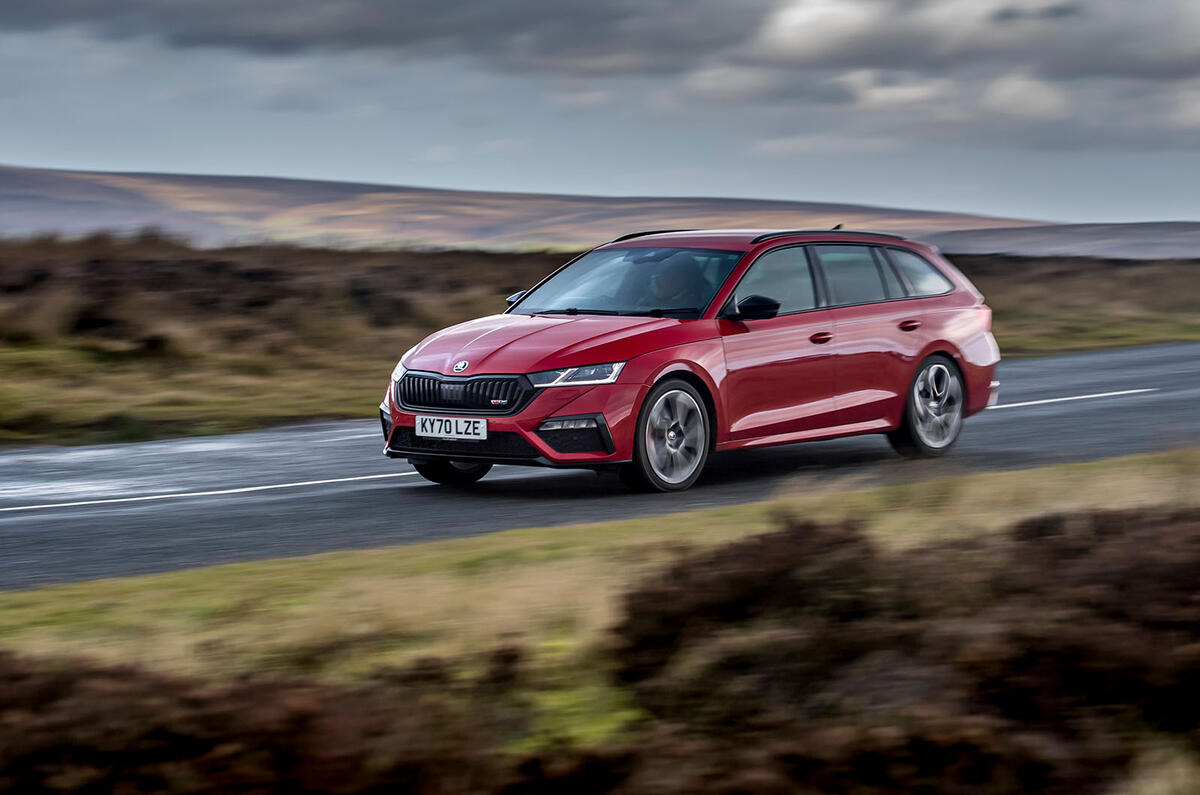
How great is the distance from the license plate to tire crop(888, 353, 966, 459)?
3406 millimetres

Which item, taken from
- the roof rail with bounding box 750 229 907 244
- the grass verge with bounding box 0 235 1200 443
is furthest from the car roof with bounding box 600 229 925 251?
the grass verge with bounding box 0 235 1200 443

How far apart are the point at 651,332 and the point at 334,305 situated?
16.0 metres

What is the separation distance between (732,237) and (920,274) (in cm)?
180

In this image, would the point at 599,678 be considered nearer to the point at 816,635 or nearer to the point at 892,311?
the point at 816,635

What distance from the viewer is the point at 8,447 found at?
14.7 meters

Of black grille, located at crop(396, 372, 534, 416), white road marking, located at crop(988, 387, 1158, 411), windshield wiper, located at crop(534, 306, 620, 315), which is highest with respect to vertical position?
windshield wiper, located at crop(534, 306, 620, 315)

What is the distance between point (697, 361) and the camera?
1069 cm

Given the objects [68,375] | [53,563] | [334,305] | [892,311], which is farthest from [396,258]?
[53,563]

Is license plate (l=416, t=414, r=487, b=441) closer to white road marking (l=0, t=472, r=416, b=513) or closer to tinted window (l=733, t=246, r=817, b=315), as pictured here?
white road marking (l=0, t=472, r=416, b=513)

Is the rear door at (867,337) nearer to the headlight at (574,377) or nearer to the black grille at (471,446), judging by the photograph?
the headlight at (574,377)

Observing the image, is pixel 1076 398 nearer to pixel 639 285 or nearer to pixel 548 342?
pixel 639 285

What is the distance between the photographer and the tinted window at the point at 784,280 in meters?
11.4

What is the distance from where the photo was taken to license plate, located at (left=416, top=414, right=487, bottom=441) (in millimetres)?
10422

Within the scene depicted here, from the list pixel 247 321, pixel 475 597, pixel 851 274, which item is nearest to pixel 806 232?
pixel 851 274
